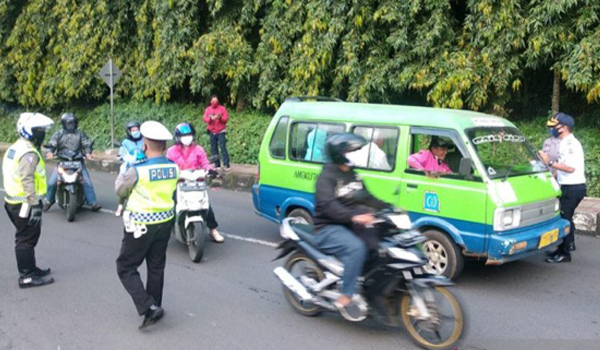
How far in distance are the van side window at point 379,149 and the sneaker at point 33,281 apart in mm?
3699

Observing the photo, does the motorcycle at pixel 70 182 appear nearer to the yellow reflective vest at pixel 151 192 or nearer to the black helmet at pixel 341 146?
the yellow reflective vest at pixel 151 192

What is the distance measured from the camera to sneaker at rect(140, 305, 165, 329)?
517 cm

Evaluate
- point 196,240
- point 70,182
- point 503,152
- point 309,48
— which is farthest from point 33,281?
point 309,48

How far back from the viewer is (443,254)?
21.0 feet

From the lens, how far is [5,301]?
6.05 meters

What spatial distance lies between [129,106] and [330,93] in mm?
7923

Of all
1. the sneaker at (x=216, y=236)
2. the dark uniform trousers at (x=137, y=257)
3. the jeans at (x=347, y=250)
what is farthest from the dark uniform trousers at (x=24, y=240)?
the jeans at (x=347, y=250)

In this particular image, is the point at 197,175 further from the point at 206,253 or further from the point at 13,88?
the point at 13,88

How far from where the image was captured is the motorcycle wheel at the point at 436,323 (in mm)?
4535

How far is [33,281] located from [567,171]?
6186 mm

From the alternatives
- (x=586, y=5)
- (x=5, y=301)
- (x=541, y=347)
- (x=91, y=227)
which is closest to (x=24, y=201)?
(x=5, y=301)

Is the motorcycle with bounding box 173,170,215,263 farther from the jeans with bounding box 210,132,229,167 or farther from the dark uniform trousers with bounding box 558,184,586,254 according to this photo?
the jeans with bounding box 210,132,229,167

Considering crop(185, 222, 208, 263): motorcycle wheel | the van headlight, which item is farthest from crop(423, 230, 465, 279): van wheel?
crop(185, 222, 208, 263): motorcycle wheel

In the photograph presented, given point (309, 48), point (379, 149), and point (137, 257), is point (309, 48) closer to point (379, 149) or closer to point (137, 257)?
point (379, 149)
